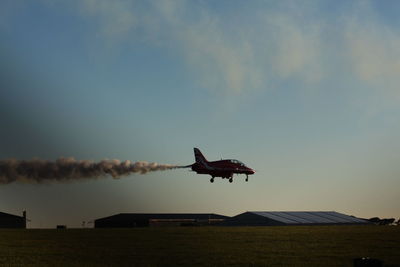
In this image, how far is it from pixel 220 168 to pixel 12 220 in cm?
9984

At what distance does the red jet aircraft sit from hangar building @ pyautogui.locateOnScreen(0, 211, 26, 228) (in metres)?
93.4

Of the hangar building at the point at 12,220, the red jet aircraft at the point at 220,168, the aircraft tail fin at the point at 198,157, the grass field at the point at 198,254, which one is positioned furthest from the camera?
the hangar building at the point at 12,220

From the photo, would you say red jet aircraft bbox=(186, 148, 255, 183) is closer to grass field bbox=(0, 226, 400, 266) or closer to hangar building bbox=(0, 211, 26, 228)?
grass field bbox=(0, 226, 400, 266)

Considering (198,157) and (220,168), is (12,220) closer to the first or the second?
(198,157)

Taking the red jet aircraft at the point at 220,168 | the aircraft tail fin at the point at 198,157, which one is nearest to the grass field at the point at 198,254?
the red jet aircraft at the point at 220,168

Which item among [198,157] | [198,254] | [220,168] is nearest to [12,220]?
[198,157]

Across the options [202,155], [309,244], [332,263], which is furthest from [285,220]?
[332,263]

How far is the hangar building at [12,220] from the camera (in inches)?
7274

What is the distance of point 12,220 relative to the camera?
186 metres

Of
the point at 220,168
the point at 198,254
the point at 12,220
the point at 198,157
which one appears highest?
the point at 198,157

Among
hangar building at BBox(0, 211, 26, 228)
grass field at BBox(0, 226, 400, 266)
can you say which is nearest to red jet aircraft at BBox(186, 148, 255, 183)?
grass field at BBox(0, 226, 400, 266)

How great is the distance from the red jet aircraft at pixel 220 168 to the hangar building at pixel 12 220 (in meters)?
93.4

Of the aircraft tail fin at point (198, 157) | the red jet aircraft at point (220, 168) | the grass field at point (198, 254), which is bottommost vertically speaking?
the grass field at point (198, 254)

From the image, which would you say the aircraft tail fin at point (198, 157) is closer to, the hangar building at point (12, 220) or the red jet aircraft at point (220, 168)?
the red jet aircraft at point (220, 168)
